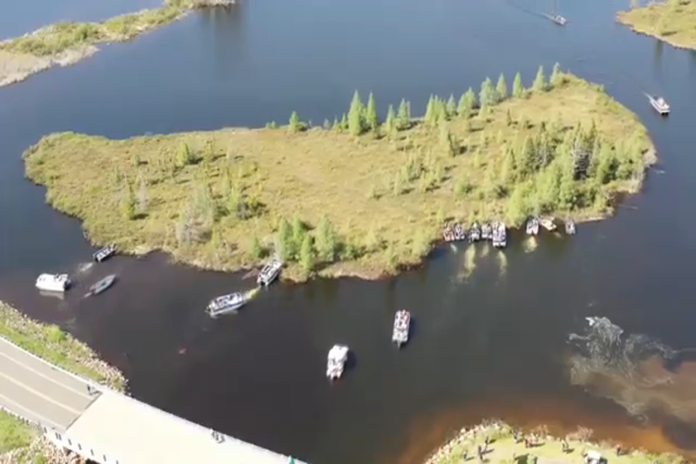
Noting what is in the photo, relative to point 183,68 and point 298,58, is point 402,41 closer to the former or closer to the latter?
point 298,58

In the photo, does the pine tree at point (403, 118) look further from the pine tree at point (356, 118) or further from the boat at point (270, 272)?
the boat at point (270, 272)

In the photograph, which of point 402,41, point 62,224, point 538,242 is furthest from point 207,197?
point 402,41

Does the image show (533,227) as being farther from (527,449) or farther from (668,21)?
(668,21)

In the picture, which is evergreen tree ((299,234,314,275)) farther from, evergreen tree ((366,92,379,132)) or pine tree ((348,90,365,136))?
evergreen tree ((366,92,379,132))

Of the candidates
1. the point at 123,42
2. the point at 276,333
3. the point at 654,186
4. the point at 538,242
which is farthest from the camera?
the point at 123,42

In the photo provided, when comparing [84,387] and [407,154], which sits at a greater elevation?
[407,154]

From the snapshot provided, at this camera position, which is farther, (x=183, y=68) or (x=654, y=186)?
(x=183, y=68)
